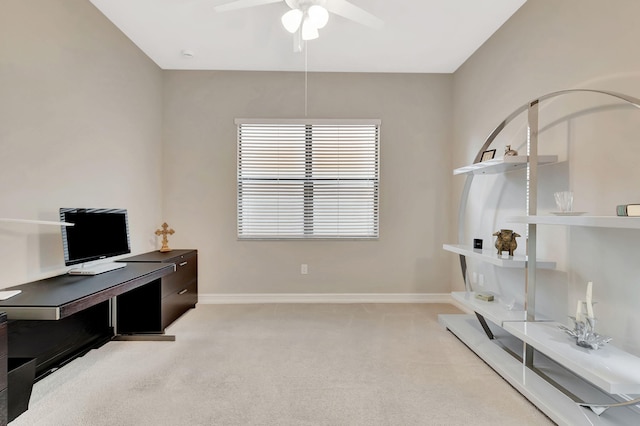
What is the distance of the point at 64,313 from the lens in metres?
1.76

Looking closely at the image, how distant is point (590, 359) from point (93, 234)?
3387 millimetres

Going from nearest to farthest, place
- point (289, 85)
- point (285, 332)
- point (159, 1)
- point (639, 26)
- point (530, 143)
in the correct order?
1. point (639, 26)
2. point (530, 143)
3. point (159, 1)
4. point (285, 332)
5. point (289, 85)

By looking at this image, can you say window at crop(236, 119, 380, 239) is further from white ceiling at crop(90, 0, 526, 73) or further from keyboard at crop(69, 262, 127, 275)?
keyboard at crop(69, 262, 127, 275)

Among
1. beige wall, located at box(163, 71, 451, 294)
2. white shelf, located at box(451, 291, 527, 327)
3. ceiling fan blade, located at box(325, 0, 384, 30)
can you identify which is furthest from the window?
ceiling fan blade, located at box(325, 0, 384, 30)

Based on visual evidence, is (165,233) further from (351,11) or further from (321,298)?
(351,11)

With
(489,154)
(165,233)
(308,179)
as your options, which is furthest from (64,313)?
(489,154)

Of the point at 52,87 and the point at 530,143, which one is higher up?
the point at 52,87

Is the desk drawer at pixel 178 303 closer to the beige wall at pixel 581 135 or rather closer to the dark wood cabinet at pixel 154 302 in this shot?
the dark wood cabinet at pixel 154 302

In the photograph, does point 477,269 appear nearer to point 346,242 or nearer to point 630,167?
point 346,242

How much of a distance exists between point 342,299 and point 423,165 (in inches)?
78.6

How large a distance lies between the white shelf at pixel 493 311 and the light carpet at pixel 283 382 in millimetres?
374

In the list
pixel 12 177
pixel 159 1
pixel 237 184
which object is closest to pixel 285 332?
pixel 237 184

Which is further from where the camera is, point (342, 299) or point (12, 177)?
point (342, 299)

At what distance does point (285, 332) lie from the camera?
3.02m
